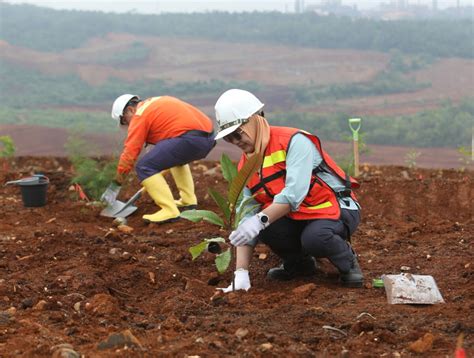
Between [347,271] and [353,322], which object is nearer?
[353,322]

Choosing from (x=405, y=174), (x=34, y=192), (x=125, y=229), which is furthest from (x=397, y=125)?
(x=125, y=229)

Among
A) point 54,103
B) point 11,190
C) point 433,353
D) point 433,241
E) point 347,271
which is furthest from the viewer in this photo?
point 54,103

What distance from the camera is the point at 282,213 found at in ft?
13.4

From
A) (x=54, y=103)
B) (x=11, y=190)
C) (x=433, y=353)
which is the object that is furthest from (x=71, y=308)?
(x=54, y=103)

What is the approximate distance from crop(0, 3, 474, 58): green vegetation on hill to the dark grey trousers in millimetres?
12660

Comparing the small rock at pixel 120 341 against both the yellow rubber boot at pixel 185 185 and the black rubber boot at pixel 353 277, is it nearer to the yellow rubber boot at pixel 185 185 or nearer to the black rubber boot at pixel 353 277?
the black rubber boot at pixel 353 277

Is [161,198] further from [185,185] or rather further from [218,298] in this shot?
[218,298]

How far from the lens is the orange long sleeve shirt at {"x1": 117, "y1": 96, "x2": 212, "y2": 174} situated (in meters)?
6.51

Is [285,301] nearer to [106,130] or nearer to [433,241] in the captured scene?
[433,241]

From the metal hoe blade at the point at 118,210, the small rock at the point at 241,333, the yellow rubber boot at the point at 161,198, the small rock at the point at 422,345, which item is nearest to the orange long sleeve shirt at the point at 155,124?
the yellow rubber boot at the point at 161,198

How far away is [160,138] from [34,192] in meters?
1.38

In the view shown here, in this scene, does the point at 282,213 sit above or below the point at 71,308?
above

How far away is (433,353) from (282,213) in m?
1.21

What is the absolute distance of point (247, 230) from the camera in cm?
399
